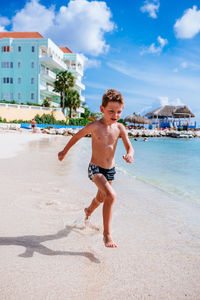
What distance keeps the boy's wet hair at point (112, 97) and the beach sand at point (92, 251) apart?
1.51 meters

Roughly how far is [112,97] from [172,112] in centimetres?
7309

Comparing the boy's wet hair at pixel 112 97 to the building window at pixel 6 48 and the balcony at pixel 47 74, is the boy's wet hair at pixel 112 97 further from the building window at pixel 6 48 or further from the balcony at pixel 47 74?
the building window at pixel 6 48

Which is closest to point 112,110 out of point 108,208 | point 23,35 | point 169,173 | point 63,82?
point 108,208

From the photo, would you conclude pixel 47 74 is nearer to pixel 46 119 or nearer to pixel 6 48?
pixel 6 48

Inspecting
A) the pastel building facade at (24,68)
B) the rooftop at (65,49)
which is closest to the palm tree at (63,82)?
the pastel building facade at (24,68)

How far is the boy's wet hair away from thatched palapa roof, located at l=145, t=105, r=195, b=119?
72251mm

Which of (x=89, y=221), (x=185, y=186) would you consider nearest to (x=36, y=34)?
(x=185, y=186)

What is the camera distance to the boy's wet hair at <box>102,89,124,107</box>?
2.75m

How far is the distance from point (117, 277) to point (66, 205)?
2058 millimetres

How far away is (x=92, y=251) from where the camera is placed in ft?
8.44

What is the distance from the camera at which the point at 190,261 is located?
2.45m

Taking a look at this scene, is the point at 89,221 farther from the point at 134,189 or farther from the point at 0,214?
the point at 134,189

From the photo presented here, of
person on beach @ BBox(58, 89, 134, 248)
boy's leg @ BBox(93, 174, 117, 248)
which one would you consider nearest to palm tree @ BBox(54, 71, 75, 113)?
person on beach @ BBox(58, 89, 134, 248)

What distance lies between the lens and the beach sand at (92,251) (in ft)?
6.33
